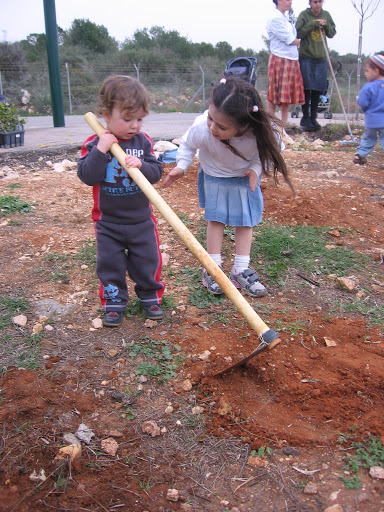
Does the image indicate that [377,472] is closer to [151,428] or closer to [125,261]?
[151,428]

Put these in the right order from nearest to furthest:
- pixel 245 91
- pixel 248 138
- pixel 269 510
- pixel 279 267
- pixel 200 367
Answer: pixel 269 510 → pixel 200 367 → pixel 245 91 → pixel 248 138 → pixel 279 267

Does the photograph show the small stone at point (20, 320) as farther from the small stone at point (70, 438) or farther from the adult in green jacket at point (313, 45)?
the adult in green jacket at point (313, 45)

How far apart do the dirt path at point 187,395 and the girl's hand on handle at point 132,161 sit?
0.89 metres

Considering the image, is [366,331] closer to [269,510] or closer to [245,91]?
[269,510]

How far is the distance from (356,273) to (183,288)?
3.96ft

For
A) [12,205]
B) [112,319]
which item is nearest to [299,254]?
[112,319]

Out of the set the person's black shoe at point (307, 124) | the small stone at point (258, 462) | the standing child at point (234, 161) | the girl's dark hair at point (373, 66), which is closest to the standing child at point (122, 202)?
the standing child at point (234, 161)

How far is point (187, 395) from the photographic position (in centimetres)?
221

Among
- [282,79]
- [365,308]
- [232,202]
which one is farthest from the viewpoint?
[282,79]

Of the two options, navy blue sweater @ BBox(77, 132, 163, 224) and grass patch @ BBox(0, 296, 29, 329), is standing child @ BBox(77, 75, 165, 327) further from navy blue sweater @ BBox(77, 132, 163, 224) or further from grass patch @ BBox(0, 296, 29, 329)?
grass patch @ BBox(0, 296, 29, 329)

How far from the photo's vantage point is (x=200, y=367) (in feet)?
7.72

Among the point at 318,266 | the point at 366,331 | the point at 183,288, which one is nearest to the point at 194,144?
the point at 183,288

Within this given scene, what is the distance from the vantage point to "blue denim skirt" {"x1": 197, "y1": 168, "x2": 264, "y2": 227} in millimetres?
3020

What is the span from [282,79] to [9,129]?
13.6 feet
